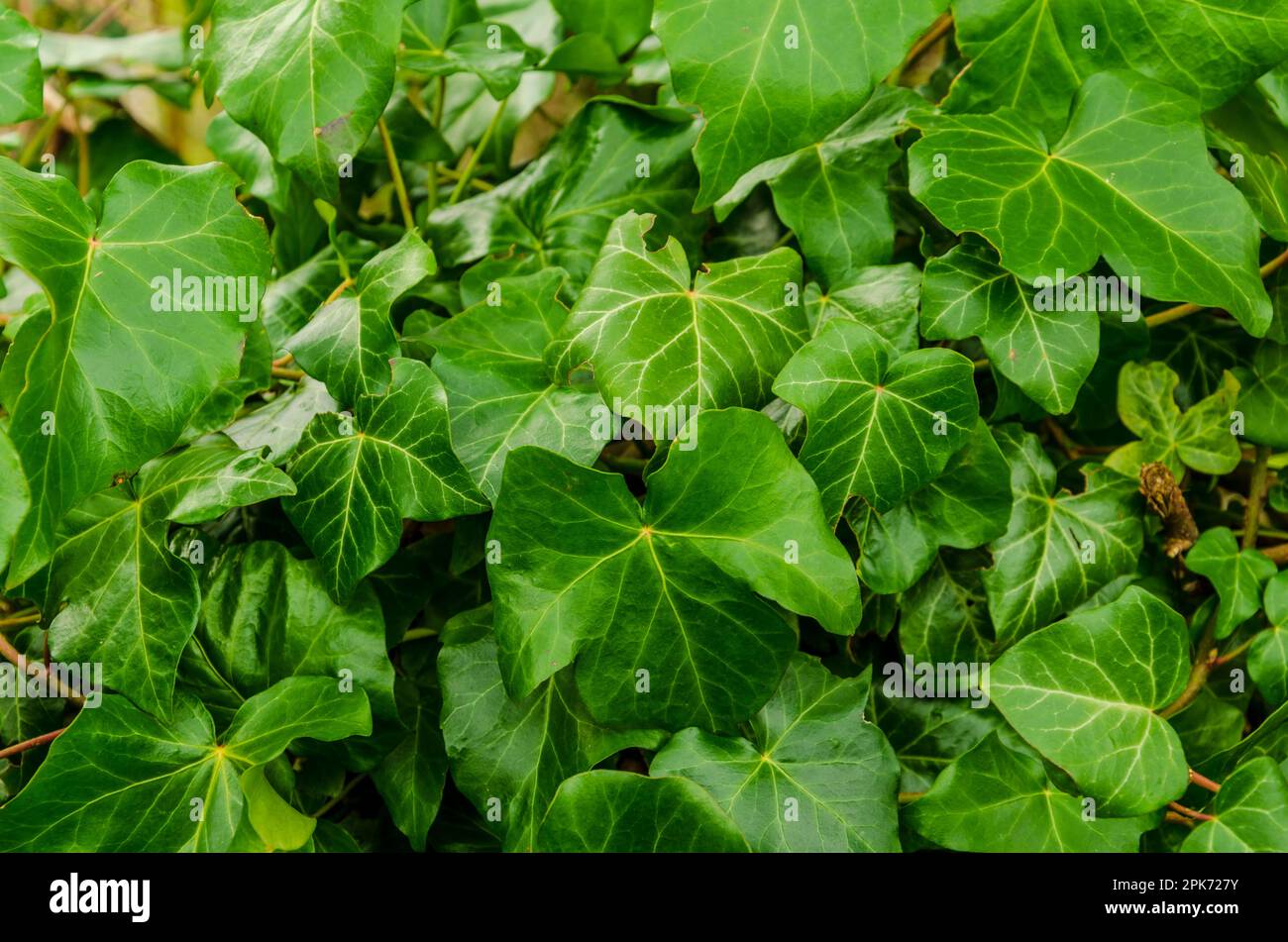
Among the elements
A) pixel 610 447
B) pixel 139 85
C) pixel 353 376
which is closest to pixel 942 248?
pixel 610 447

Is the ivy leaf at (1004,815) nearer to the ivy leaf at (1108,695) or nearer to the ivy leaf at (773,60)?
the ivy leaf at (1108,695)

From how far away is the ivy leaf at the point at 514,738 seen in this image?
76 centimetres

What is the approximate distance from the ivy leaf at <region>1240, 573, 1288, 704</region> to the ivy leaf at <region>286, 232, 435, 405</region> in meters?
0.73

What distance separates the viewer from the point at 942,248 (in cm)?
88

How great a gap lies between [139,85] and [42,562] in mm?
735

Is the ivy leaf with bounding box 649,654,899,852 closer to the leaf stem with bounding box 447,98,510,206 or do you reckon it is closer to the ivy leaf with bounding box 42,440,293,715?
the ivy leaf with bounding box 42,440,293,715

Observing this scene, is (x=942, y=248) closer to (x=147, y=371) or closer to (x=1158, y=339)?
(x=1158, y=339)

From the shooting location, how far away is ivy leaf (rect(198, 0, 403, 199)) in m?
0.76

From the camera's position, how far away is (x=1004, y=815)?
74 centimetres

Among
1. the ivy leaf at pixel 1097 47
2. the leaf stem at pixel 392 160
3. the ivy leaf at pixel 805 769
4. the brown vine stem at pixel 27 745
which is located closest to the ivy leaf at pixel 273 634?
the brown vine stem at pixel 27 745

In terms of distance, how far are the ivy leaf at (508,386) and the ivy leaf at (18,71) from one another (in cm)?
37

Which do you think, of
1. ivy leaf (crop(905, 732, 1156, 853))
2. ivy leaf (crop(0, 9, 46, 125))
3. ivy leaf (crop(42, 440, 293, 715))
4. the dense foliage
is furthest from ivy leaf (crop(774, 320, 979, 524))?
ivy leaf (crop(0, 9, 46, 125))

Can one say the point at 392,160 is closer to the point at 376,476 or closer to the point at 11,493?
the point at 376,476

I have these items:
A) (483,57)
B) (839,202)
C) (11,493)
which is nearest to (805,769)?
(839,202)
